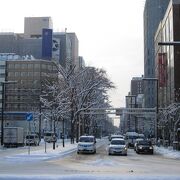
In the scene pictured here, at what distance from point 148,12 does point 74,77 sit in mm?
135870

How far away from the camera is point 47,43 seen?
155 m

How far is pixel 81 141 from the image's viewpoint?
47.2 meters

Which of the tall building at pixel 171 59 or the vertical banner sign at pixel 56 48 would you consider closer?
the tall building at pixel 171 59

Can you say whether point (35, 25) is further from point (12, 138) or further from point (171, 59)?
point (12, 138)

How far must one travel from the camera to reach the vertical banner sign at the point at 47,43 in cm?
14880

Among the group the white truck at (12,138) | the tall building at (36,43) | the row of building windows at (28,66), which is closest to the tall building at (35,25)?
the tall building at (36,43)

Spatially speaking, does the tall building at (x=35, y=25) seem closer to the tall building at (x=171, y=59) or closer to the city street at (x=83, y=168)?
the tall building at (x=171, y=59)

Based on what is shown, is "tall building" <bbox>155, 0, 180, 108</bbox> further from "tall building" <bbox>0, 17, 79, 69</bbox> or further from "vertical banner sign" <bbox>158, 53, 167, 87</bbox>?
"tall building" <bbox>0, 17, 79, 69</bbox>

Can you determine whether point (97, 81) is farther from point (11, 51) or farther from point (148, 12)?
point (148, 12)

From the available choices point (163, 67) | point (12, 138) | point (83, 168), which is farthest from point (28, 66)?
point (83, 168)

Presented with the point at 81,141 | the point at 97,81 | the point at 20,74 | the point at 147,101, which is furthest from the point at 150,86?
the point at 81,141

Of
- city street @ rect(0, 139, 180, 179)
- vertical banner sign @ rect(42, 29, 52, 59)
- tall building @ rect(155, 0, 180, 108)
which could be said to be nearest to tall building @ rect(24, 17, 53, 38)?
vertical banner sign @ rect(42, 29, 52, 59)

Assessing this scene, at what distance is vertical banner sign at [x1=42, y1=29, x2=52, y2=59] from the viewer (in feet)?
488

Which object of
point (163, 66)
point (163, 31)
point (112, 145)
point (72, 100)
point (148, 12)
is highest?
point (148, 12)
